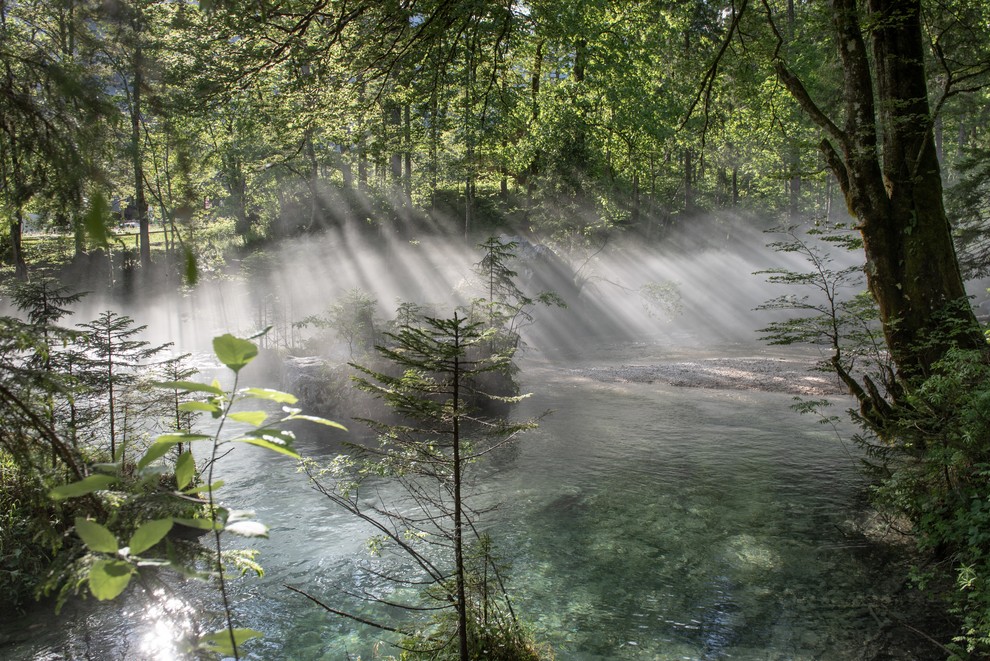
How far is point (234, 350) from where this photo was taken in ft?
3.89

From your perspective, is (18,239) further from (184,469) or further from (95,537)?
(95,537)

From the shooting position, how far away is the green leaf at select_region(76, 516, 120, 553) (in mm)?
946

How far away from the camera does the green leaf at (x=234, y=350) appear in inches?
45.4

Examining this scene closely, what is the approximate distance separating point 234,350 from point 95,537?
0.39 metres

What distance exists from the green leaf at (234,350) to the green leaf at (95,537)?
34 centimetres

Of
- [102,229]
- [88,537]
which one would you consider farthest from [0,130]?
[88,537]

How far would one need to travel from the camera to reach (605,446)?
38.8ft

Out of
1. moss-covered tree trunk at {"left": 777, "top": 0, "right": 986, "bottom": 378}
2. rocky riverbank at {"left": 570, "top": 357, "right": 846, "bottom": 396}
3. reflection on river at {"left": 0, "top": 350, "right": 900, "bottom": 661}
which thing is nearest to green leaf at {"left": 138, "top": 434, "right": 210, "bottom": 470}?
reflection on river at {"left": 0, "top": 350, "right": 900, "bottom": 661}

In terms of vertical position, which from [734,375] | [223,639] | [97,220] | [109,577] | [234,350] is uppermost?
[97,220]

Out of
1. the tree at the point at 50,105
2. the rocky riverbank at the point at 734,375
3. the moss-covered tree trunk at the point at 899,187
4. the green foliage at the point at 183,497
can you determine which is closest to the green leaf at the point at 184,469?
the green foliage at the point at 183,497

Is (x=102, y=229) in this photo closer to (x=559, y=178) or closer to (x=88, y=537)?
(x=88, y=537)

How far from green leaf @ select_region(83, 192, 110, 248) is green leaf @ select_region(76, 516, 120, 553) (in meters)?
0.56

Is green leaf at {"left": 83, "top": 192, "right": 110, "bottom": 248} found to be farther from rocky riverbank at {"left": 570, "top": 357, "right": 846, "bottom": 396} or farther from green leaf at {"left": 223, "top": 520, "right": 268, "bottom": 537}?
rocky riverbank at {"left": 570, "top": 357, "right": 846, "bottom": 396}

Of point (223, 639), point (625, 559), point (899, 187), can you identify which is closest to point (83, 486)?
point (223, 639)
